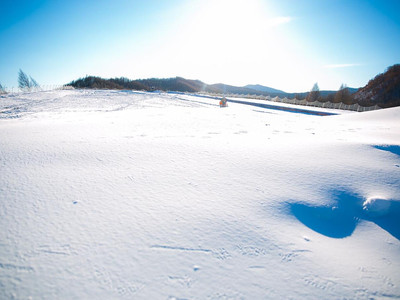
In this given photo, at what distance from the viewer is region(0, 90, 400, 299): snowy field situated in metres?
1.05

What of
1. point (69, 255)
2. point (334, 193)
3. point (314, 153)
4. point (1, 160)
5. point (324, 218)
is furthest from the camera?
point (314, 153)

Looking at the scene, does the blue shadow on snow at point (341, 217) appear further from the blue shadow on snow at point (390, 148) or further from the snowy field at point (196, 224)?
the blue shadow on snow at point (390, 148)

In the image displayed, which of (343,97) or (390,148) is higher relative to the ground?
(343,97)

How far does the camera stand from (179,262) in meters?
1.14

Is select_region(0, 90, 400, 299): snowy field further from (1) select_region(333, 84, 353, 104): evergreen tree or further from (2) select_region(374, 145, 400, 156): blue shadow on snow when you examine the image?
(1) select_region(333, 84, 353, 104): evergreen tree

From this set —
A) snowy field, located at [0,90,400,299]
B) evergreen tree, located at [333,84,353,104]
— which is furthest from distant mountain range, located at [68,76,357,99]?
snowy field, located at [0,90,400,299]

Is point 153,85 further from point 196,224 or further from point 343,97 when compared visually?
point 196,224

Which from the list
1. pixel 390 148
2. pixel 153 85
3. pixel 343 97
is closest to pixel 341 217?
pixel 390 148

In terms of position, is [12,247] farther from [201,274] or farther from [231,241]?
[231,241]

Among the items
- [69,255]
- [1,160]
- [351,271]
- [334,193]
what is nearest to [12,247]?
[69,255]

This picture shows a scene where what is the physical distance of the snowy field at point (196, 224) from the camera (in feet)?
3.43

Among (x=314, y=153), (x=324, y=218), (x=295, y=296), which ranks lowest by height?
(x=295, y=296)

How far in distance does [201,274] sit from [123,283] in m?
0.46

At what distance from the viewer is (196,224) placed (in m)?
1.42
